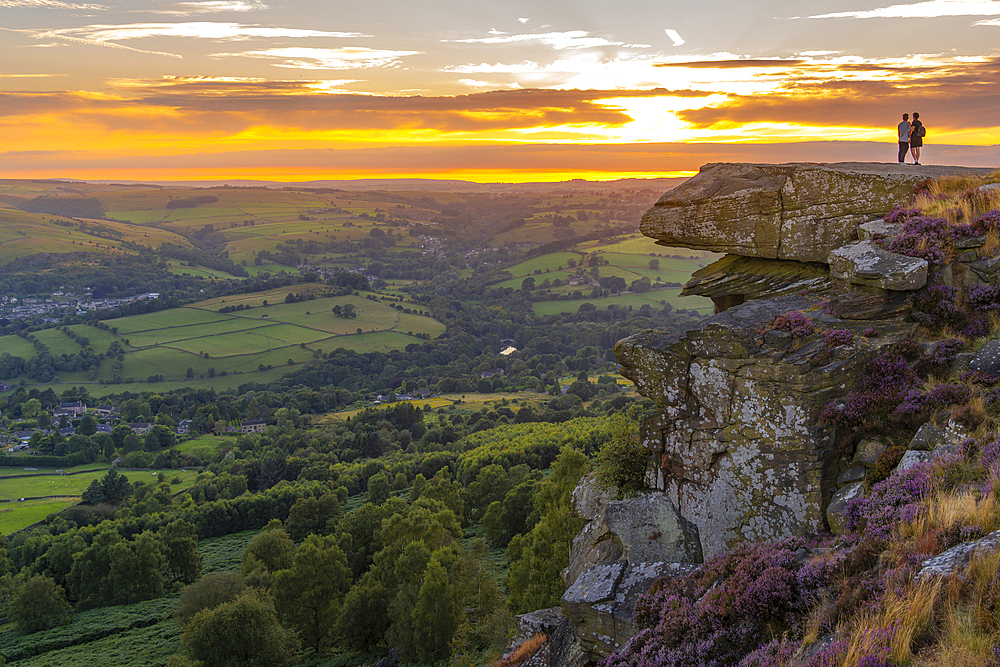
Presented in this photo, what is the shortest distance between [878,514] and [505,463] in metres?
70.4

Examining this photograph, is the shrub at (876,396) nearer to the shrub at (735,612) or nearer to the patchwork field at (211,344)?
the shrub at (735,612)

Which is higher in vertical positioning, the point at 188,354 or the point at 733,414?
the point at 733,414

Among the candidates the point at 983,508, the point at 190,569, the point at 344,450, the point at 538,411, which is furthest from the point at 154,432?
the point at 983,508

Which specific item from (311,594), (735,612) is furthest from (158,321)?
(735,612)

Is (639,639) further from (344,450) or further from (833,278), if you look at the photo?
(344,450)

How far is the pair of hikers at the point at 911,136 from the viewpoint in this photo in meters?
19.3

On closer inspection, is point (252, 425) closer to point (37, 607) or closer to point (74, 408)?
point (74, 408)

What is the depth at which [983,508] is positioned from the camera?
24.3ft

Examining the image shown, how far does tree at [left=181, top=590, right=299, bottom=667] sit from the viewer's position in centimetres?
3622

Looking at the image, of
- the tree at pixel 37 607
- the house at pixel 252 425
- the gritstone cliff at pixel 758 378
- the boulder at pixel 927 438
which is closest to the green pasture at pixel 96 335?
the house at pixel 252 425

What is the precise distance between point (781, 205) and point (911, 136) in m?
7.57

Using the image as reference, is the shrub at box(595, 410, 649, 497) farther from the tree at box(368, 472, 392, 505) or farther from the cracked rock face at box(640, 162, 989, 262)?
the tree at box(368, 472, 392, 505)

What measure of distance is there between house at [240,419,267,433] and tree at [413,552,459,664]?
105969 mm

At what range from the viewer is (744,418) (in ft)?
42.2
